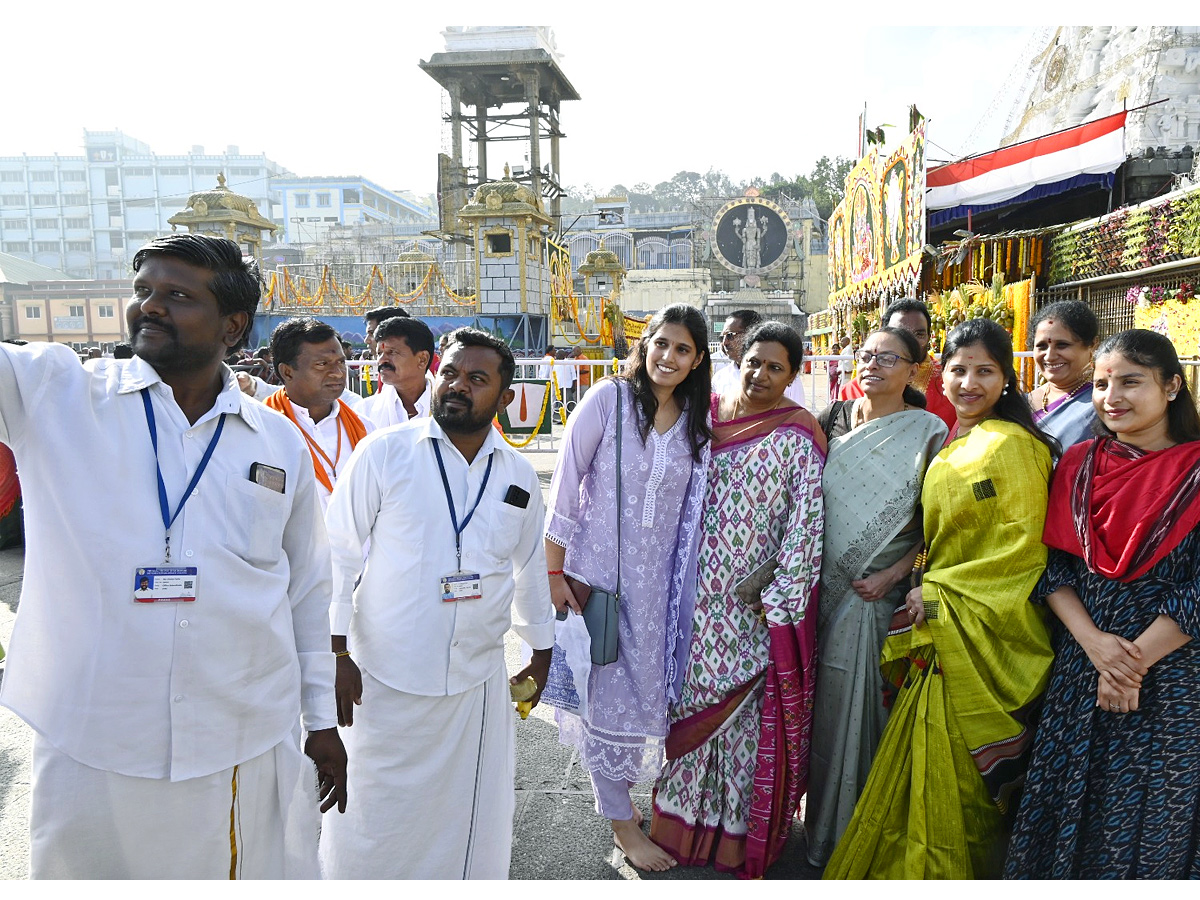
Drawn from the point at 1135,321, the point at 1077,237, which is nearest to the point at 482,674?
the point at 1135,321

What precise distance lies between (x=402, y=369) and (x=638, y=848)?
234 cm

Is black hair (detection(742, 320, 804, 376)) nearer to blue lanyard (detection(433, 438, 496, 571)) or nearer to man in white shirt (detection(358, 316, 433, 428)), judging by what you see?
blue lanyard (detection(433, 438, 496, 571))

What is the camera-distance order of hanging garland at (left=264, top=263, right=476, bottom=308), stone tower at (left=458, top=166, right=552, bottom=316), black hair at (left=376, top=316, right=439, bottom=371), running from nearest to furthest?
1. black hair at (left=376, top=316, right=439, bottom=371)
2. stone tower at (left=458, top=166, right=552, bottom=316)
3. hanging garland at (left=264, top=263, right=476, bottom=308)

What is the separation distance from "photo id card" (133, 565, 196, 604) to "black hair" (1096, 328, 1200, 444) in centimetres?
227

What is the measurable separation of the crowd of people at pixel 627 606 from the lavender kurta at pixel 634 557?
11mm

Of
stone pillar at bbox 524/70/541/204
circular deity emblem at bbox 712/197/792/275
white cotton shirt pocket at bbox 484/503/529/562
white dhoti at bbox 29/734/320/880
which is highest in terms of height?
stone pillar at bbox 524/70/541/204

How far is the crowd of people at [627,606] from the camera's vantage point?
1400 millimetres

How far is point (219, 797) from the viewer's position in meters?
1.50

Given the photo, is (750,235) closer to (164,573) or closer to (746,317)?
(746,317)

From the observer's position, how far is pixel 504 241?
17.5 meters

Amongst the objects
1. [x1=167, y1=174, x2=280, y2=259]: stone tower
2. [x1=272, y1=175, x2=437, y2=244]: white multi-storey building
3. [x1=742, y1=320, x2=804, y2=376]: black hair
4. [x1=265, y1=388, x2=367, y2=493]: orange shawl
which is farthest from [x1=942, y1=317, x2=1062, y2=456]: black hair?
[x1=272, y1=175, x2=437, y2=244]: white multi-storey building

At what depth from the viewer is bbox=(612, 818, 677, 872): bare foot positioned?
8.11 ft

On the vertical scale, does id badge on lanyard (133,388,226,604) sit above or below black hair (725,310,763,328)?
below

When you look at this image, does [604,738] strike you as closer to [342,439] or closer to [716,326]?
[342,439]
